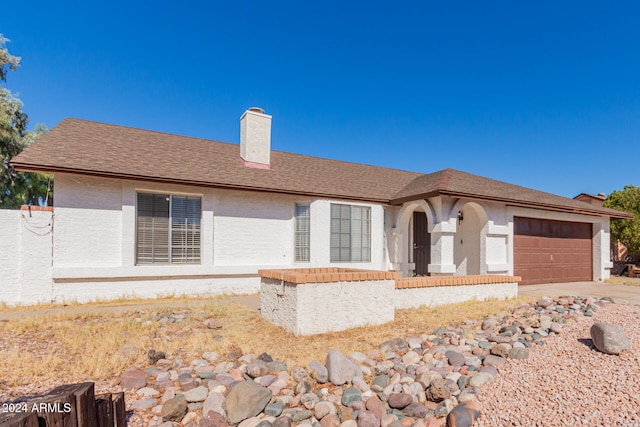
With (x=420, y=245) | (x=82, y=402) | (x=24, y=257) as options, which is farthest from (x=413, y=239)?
(x=82, y=402)

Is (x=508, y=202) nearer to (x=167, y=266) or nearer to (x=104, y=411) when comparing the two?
(x=167, y=266)

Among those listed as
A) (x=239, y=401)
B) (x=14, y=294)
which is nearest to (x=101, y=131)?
(x=14, y=294)

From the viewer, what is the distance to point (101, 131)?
11508 millimetres

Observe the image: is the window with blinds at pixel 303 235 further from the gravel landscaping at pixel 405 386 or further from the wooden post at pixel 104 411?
the wooden post at pixel 104 411

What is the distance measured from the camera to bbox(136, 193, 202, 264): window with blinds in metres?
9.85

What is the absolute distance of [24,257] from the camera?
850cm

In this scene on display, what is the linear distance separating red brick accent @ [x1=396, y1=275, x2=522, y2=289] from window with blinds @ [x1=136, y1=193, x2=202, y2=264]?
6.40 meters

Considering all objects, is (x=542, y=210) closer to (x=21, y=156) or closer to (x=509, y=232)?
(x=509, y=232)

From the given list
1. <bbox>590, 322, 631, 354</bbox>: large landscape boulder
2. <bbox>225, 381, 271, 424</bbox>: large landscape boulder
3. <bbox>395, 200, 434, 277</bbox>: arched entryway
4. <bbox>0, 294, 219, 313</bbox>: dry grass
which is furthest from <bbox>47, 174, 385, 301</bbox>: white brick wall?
<bbox>590, 322, 631, 354</bbox>: large landscape boulder

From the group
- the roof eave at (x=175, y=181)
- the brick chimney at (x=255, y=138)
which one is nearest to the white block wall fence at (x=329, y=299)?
the roof eave at (x=175, y=181)

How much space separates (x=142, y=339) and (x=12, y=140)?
18.0 metres

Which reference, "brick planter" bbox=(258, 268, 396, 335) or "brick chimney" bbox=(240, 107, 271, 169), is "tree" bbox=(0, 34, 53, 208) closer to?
"brick chimney" bbox=(240, 107, 271, 169)

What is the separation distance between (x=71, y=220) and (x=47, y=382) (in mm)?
6070

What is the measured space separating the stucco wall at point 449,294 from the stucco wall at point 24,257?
9.08 meters
